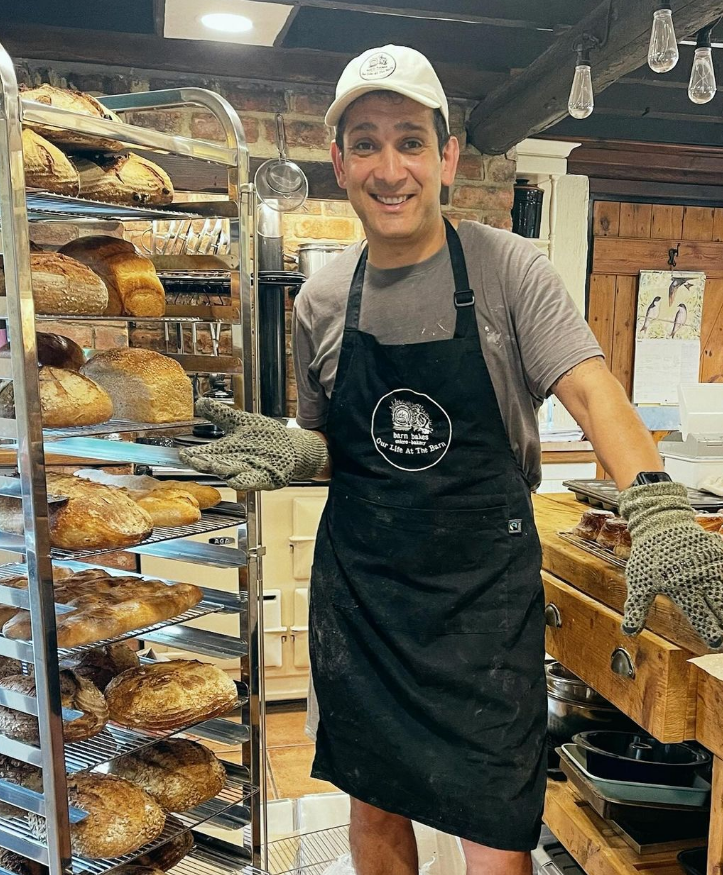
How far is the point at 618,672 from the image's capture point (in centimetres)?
154

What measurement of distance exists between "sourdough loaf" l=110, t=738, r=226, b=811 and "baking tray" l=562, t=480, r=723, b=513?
990 millimetres

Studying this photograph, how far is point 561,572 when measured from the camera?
188 centimetres

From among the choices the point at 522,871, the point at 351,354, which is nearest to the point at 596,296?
the point at 351,354

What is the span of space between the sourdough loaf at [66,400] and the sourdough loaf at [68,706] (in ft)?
1.36

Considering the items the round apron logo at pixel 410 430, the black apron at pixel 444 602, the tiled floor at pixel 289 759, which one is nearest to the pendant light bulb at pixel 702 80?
the black apron at pixel 444 602

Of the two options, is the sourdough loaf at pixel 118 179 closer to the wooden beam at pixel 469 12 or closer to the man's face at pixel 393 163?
the man's face at pixel 393 163

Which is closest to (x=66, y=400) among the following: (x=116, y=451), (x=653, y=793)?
(x=116, y=451)

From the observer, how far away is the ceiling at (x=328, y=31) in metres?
3.24

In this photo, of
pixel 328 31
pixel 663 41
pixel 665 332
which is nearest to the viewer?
pixel 663 41

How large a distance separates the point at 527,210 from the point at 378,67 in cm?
312

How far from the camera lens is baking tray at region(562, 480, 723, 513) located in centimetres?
181

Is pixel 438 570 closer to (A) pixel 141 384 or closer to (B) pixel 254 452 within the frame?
(B) pixel 254 452

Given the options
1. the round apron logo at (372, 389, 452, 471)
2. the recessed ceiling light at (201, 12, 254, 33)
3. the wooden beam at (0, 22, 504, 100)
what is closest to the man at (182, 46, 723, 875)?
the round apron logo at (372, 389, 452, 471)

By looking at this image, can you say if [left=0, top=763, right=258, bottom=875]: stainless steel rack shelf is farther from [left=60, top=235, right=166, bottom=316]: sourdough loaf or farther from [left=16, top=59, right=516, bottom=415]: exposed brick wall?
[left=16, top=59, right=516, bottom=415]: exposed brick wall
